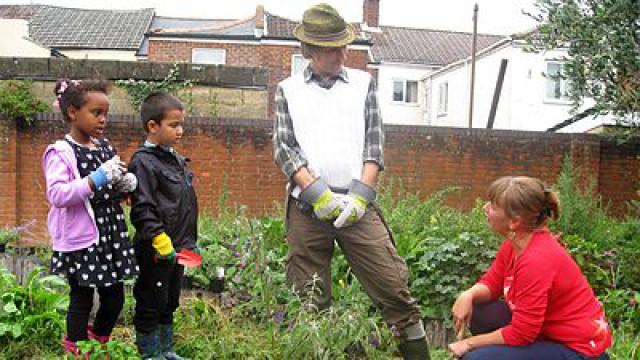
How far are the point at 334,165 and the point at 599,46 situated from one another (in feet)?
14.6

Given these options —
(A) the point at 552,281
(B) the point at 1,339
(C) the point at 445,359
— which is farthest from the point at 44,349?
(A) the point at 552,281

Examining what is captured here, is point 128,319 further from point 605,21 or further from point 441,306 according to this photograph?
point 605,21

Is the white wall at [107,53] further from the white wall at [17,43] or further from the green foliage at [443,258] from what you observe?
the green foliage at [443,258]

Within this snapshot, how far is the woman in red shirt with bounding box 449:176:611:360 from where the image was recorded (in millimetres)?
2826

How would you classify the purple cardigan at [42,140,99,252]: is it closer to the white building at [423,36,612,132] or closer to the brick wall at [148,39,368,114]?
the white building at [423,36,612,132]

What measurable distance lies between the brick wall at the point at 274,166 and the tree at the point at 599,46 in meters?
2.61

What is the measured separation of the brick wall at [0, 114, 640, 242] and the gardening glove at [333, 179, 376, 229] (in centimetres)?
536

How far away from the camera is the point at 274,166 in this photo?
9375mm

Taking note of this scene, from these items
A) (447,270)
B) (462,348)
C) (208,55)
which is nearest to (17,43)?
(208,55)

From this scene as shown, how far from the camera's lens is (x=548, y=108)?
24.1 m

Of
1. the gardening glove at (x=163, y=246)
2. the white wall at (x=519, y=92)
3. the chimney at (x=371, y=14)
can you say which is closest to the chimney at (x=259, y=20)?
the chimney at (x=371, y=14)

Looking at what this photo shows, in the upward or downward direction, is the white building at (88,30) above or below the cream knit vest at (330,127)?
above

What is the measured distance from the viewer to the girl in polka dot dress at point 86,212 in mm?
3340

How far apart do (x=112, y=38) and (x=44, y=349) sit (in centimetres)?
2854
